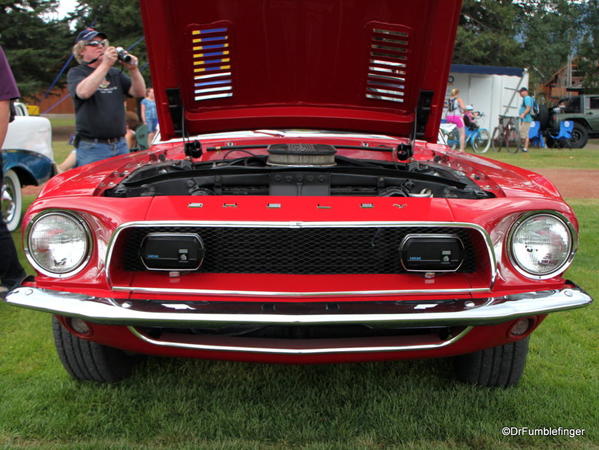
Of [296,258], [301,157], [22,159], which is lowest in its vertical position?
[22,159]

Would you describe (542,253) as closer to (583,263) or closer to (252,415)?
(252,415)

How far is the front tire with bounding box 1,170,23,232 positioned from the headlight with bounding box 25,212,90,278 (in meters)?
3.55

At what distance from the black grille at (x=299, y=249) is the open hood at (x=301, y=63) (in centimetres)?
88

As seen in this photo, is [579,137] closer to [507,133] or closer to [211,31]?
[507,133]

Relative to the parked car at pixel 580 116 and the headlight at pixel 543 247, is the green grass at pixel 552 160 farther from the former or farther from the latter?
the headlight at pixel 543 247

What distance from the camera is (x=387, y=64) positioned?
2502 millimetres

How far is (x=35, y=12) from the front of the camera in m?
22.9

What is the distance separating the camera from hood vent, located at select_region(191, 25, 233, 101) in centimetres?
237

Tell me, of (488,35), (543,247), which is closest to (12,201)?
(543,247)

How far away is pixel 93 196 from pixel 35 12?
25110 millimetres

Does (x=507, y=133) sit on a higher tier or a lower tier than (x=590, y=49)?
lower

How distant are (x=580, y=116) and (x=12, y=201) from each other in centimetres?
1696

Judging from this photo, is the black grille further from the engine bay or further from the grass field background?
the grass field background

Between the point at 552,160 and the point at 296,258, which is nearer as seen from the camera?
the point at 296,258
